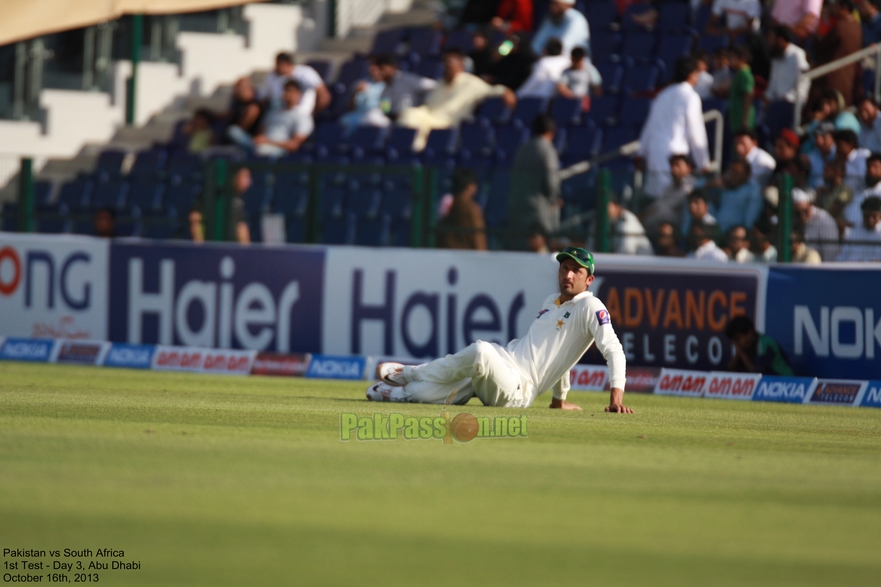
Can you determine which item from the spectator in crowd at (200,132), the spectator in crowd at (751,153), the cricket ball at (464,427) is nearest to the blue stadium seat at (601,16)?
the spectator in crowd at (751,153)

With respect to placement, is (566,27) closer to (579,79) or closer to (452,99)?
(579,79)

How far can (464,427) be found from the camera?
8.58m

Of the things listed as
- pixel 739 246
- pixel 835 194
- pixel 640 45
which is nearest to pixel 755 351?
pixel 739 246

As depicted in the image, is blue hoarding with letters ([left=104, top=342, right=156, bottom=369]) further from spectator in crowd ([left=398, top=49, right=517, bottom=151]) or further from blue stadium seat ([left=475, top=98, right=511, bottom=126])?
blue stadium seat ([left=475, top=98, right=511, bottom=126])

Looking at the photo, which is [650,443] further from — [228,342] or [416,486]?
[228,342]

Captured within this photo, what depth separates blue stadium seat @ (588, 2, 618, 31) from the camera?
21500 millimetres

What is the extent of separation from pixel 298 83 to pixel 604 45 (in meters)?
4.63

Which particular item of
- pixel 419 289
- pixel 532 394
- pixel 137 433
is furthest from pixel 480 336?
pixel 137 433

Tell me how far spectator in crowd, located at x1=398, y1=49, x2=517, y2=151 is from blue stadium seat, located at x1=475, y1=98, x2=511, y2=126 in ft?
0.43

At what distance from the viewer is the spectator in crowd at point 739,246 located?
1418cm

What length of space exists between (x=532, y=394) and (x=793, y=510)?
448 cm

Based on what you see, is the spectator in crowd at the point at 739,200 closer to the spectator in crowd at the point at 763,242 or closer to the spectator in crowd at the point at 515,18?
the spectator in crowd at the point at 763,242

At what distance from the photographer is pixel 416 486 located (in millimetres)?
6293

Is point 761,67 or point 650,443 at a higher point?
point 761,67
